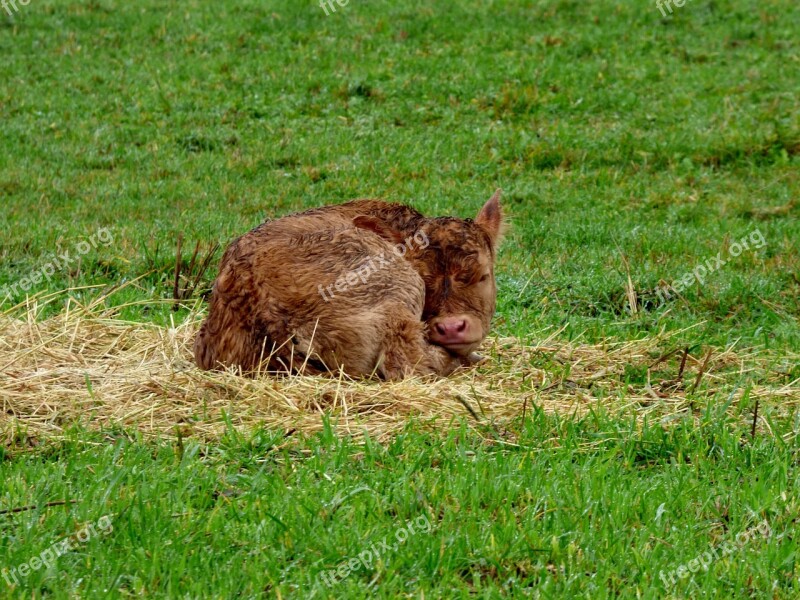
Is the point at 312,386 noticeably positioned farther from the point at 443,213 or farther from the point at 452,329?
the point at 443,213

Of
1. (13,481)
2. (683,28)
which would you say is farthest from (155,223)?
(683,28)

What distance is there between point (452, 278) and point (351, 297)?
762 millimetres

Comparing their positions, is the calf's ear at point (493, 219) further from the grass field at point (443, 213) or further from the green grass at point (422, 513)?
the green grass at point (422, 513)

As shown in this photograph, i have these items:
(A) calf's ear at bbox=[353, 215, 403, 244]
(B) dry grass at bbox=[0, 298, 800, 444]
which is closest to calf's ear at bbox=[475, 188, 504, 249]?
(A) calf's ear at bbox=[353, 215, 403, 244]

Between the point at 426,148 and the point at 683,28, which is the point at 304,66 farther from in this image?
the point at 683,28

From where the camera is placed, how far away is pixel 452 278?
683cm

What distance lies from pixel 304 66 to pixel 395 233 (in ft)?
34.2

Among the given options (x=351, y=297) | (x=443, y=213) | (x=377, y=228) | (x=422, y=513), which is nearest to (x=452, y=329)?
(x=351, y=297)

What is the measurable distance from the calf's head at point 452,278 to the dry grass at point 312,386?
27 centimetres

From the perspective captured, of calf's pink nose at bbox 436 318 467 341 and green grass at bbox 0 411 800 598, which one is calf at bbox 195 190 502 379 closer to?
calf's pink nose at bbox 436 318 467 341

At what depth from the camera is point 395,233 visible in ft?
22.9

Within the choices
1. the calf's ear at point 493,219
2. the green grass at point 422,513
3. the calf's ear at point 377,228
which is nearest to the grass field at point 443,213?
the green grass at point 422,513

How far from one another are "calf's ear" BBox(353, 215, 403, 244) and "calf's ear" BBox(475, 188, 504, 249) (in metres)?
0.60

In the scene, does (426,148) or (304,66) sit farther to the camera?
(304,66)
